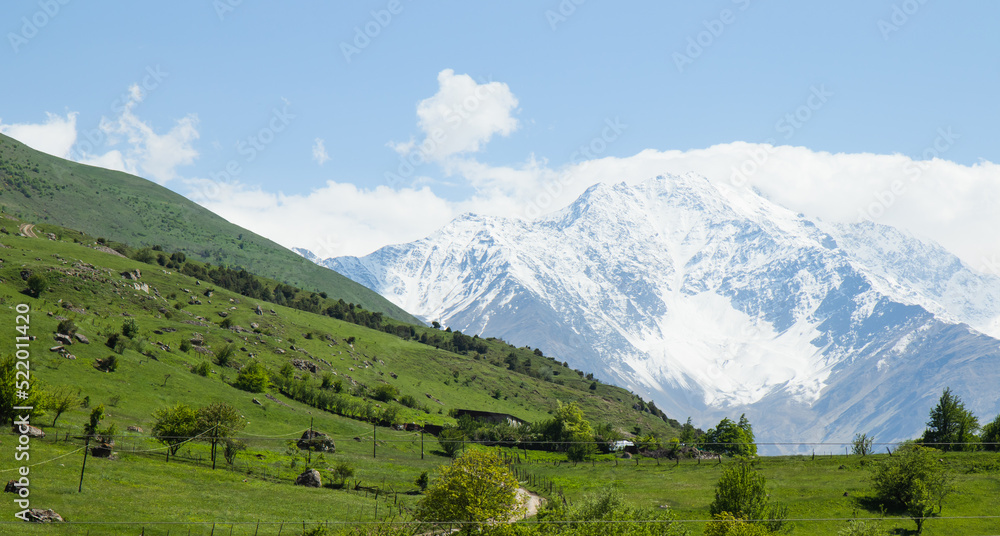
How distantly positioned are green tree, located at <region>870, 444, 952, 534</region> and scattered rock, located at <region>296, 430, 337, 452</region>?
67.2 meters

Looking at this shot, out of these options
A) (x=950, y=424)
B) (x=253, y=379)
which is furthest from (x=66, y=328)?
(x=950, y=424)

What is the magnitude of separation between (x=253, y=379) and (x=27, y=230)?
88.3m

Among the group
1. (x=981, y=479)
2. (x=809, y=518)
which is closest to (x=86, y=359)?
(x=809, y=518)

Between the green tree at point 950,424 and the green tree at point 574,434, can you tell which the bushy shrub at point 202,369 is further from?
the green tree at point 950,424

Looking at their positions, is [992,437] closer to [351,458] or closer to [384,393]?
[351,458]

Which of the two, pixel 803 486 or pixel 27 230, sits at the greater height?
pixel 27 230

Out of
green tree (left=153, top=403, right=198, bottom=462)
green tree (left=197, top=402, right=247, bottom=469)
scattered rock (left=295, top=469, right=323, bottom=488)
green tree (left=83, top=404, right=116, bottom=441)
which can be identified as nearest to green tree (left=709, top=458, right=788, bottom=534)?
scattered rock (left=295, top=469, right=323, bottom=488)

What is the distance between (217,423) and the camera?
248ft

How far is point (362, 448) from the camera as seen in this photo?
100 meters

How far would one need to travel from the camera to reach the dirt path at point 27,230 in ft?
502

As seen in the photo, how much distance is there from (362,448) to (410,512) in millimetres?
35412

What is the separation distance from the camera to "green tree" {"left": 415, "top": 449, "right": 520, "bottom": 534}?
5731cm

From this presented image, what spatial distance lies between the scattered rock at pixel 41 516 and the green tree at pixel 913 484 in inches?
3023

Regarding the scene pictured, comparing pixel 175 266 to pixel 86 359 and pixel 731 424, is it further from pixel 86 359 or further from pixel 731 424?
pixel 731 424
